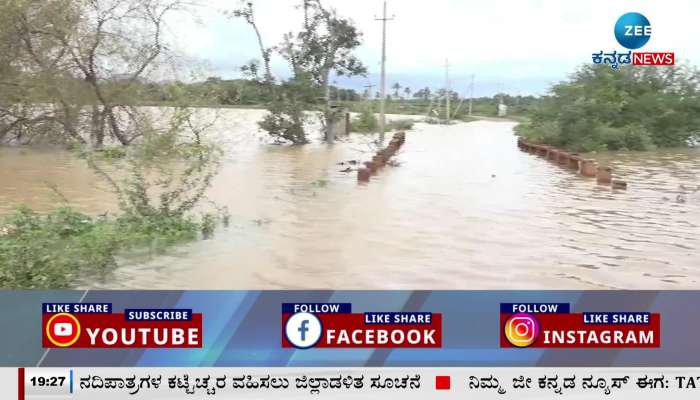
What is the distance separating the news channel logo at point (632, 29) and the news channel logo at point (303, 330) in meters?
4.89

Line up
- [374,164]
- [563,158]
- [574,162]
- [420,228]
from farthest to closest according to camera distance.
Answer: [563,158], [574,162], [374,164], [420,228]

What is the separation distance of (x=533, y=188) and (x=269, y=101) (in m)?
12.4

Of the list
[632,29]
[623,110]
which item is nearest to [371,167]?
[632,29]

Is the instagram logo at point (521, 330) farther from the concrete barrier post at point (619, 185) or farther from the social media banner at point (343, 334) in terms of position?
the concrete barrier post at point (619, 185)

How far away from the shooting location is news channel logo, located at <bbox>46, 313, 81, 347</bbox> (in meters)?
4.29

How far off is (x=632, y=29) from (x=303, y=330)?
5053 millimetres

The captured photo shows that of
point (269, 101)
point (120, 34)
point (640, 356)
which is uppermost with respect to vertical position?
point (120, 34)

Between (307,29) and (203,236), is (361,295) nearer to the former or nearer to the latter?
(203,236)

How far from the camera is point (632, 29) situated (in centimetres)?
713

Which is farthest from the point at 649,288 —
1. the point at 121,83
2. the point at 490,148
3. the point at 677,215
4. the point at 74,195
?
the point at 490,148

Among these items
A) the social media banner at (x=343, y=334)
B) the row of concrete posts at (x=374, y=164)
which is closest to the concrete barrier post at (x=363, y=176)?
the row of concrete posts at (x=374, y=164)

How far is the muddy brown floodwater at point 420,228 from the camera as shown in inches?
243

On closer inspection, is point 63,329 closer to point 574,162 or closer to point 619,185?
point 619,185

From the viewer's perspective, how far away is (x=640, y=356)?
4277 millimetres
